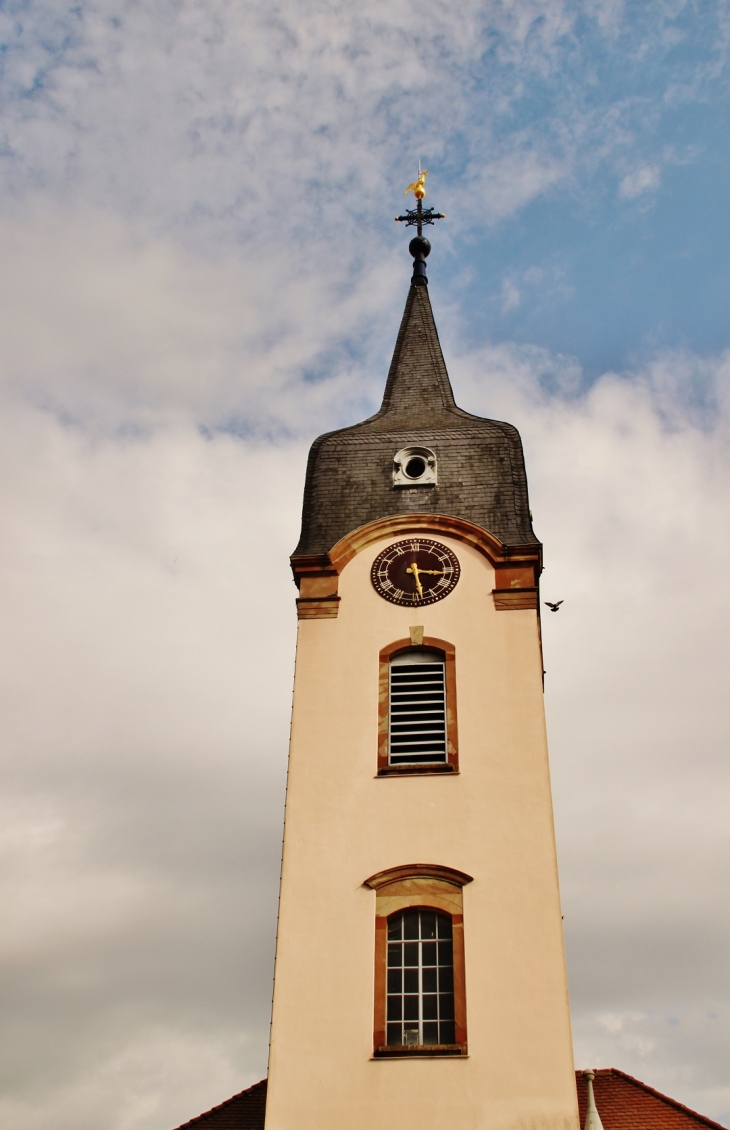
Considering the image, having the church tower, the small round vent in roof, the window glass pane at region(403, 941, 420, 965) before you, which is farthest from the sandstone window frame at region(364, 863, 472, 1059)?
the small round vent in roof

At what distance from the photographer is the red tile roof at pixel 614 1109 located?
19.1 m

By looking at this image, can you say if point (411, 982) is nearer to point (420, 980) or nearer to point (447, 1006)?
point (420, 980)

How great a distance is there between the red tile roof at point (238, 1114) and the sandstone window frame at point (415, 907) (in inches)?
129

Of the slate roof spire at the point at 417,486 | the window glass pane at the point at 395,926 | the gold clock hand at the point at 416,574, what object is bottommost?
the window glass pane at the point at 395,926

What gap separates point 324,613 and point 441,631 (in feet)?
7.10

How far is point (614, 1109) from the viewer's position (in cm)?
1942

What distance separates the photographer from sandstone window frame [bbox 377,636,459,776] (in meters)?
19.6

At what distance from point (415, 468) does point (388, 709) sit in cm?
554

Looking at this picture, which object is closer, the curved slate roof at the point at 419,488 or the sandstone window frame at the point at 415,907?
the sandstone window frame at the point at 415,907

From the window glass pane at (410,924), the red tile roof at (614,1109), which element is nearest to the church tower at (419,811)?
the window glass pane at (410,924)

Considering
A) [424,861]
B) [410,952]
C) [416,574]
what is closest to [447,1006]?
[410,952]

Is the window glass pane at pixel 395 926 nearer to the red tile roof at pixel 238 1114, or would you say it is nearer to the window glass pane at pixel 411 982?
the window glass pane at pixel 411 982

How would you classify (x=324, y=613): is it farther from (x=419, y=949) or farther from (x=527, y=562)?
(x=419, y=949)

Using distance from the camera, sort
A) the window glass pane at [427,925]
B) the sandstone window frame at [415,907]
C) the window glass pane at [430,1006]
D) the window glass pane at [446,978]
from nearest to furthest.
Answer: the sandstone window frame at [415,907]
the window glass pane at [430,1006]
the window glass pane at [446,978]
the window glass pane at [427,925]
